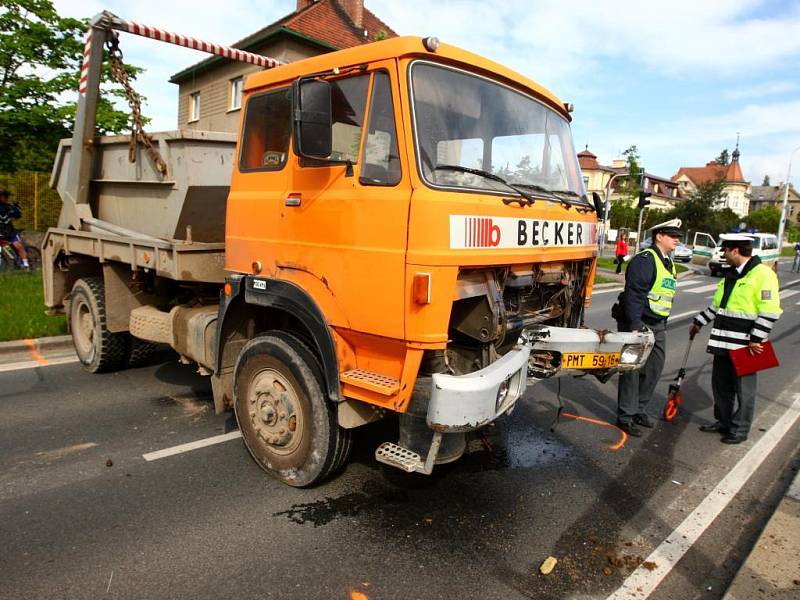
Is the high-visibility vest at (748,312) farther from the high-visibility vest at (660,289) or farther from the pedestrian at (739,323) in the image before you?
the high-visibility vest at (660,289)

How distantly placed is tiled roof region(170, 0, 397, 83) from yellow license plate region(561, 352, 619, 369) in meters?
16.9

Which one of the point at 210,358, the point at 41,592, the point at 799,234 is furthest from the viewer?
the point at 799,234

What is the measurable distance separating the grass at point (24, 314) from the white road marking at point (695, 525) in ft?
23.0

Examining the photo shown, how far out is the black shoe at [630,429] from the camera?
193 inches

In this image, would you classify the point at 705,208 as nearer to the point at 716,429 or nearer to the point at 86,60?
the point at 716,429

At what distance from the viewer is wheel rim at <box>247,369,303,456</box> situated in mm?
3541

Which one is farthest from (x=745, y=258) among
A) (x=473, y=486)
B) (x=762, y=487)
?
(x=473, y=486)

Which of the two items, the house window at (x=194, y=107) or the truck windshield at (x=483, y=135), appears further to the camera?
the house window at (x=194, y=107)

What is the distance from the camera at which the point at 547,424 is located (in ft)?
16.5

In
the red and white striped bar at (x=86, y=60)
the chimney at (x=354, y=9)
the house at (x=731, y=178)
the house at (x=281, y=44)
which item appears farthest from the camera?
the house at (x=731, y=178)

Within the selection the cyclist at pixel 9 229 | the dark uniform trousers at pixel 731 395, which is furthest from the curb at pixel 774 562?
the cyclist at pixel 9 229

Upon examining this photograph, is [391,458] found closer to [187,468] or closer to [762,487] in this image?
[187,468]

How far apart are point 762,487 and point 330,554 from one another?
3.16 m

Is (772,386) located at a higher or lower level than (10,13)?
lower
